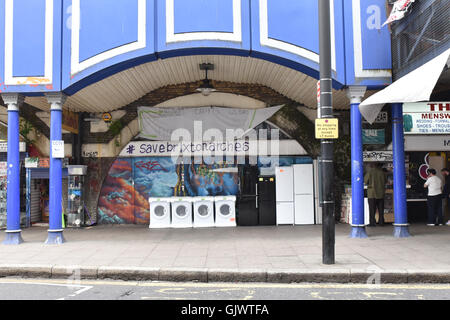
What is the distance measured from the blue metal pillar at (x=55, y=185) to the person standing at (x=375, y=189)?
822 cm

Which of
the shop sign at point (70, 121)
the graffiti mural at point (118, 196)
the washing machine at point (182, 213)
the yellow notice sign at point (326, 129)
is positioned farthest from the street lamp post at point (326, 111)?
the shop sign at point (70, 121)

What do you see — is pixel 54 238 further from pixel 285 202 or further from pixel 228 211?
pixel 285 202

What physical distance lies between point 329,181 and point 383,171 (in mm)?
5533

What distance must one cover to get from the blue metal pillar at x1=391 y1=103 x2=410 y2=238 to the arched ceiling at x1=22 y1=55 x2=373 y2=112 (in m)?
1.49

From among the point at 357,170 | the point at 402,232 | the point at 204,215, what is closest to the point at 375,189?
the point at 402,232

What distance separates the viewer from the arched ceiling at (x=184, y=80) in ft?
35.1

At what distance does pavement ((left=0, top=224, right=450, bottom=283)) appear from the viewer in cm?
647

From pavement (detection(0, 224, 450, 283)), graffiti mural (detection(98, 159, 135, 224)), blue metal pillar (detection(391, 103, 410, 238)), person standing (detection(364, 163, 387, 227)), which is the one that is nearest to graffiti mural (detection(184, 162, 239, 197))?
graffiti mural (detection(98, 159, 135, 224))

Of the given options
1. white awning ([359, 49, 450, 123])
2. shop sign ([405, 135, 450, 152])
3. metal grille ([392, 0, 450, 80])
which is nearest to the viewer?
white awning ([359, 49, 450, 123])

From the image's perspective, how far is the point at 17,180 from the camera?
972 centimetres

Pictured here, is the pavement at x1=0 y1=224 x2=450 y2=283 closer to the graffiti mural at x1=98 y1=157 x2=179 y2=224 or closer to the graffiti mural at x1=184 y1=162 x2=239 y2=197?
the graffiti mural at x1=98 y1=157 x2=179 y2=224

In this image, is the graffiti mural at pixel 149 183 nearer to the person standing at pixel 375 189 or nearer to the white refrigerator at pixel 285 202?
the white refrigerator at pixel 285 202

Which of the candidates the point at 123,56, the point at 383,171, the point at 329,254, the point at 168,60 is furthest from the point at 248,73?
the point at 329,254

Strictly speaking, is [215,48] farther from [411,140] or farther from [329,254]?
[411,140]
